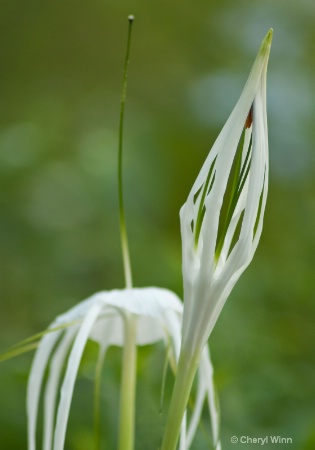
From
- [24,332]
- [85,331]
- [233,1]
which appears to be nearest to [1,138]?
[24,332]

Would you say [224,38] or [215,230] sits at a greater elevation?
[224,38]

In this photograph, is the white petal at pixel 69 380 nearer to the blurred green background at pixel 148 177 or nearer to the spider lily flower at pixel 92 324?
the spider lily flower at pixel 92 324

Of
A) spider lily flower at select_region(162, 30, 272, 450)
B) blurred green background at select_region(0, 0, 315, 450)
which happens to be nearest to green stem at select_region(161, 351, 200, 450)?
spider lily flower at select_region(162, 30, 272, 450)

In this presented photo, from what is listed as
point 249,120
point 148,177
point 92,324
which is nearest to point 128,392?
point 92,324

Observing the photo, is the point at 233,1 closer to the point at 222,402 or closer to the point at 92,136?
the point at 92,136

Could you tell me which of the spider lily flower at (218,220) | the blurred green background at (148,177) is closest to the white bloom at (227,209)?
the spider lily flower at (218,220)

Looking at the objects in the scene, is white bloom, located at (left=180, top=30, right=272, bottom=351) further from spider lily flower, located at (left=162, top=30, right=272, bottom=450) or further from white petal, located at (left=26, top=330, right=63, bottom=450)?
white petal, located at (left=26, top=330, right=63, bottom=450)
